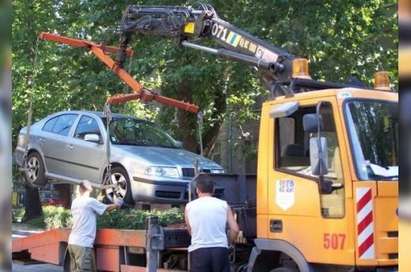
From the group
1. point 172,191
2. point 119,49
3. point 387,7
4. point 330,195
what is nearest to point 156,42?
point 119,49

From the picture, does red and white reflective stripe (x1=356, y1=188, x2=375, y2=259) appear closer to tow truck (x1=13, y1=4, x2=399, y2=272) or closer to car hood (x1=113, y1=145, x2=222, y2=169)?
tow truck (x1=13, y1=4, x2=399, y2=272)

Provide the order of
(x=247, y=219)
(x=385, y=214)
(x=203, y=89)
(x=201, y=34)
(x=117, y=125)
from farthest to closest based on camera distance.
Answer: (x=203, y=89)
(x=117, y=125)
(x=201, y=34)
(x=247, y=219)
(x=385, y=214)

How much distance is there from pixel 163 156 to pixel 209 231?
8.97ft

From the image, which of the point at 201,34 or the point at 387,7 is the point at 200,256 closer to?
A: the point at 201,34

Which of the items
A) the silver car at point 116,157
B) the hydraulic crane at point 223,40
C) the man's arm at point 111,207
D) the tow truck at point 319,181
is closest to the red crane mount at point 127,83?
the hydraulic crane at point 223,40

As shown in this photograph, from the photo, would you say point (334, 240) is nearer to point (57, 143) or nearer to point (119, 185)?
point (119, 185)

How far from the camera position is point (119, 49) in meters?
9.52

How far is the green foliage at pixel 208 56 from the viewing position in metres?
11.9

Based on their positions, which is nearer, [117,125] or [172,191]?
[172,191]

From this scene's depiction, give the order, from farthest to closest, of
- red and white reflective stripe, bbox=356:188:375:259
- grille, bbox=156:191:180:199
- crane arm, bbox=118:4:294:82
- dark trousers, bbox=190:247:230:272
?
grille, bbox=156:191:180:199 < crane arm, bbox=118:4:294:82 < dark trousers, bbox=190:247:230:272 < red and white reflective stripe, bbox=356:188:375:259

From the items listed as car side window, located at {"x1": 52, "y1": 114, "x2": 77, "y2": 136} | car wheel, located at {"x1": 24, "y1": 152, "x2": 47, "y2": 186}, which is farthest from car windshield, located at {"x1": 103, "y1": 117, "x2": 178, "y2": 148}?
car wheel, located at {"x1": 24, "y1": 152, "x2": 47, "y2": 186}

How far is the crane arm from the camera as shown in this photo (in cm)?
672

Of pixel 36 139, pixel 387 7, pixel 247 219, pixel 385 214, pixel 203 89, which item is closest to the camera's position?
pixel 385 214

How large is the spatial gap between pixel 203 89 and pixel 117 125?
16.3ft
